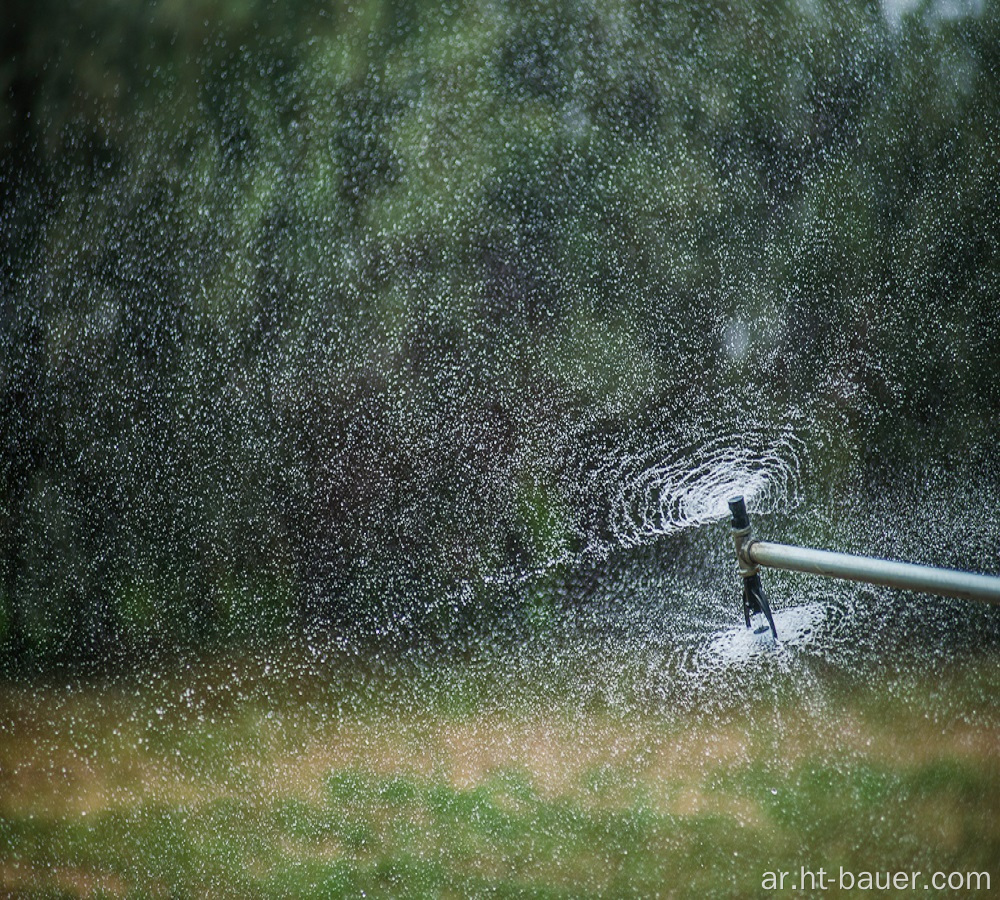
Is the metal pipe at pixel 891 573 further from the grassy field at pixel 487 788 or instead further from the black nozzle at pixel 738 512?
the grassy field at pixel 487 788

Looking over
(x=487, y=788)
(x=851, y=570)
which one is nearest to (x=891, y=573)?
(x=851, y=570)

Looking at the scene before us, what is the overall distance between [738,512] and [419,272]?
46.0 inches

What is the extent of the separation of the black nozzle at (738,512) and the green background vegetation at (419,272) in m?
0.89

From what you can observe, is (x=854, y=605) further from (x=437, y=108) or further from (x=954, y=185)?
(x=437, y=108)

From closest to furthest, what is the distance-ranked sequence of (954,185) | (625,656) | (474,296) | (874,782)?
(874,782) → (954,185) → (625,656) → (474,296)

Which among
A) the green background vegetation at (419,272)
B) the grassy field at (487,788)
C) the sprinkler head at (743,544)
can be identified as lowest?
the grassy field at (487,788)

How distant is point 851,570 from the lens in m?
0.86

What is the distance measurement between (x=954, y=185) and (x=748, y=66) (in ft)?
1.50

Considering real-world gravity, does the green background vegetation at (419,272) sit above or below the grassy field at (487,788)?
above

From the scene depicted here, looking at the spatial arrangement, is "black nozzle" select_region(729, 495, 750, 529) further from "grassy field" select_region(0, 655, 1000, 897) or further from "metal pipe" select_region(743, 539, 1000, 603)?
"grassy field" select_region(0, 655, 1000, 897)

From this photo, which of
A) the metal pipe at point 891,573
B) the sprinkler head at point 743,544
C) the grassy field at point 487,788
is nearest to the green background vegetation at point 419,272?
the grassy field at point 487,788

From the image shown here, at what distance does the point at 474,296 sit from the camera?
2051 mm

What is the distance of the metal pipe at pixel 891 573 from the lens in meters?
0.78

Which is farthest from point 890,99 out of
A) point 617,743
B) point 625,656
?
point 617,743
